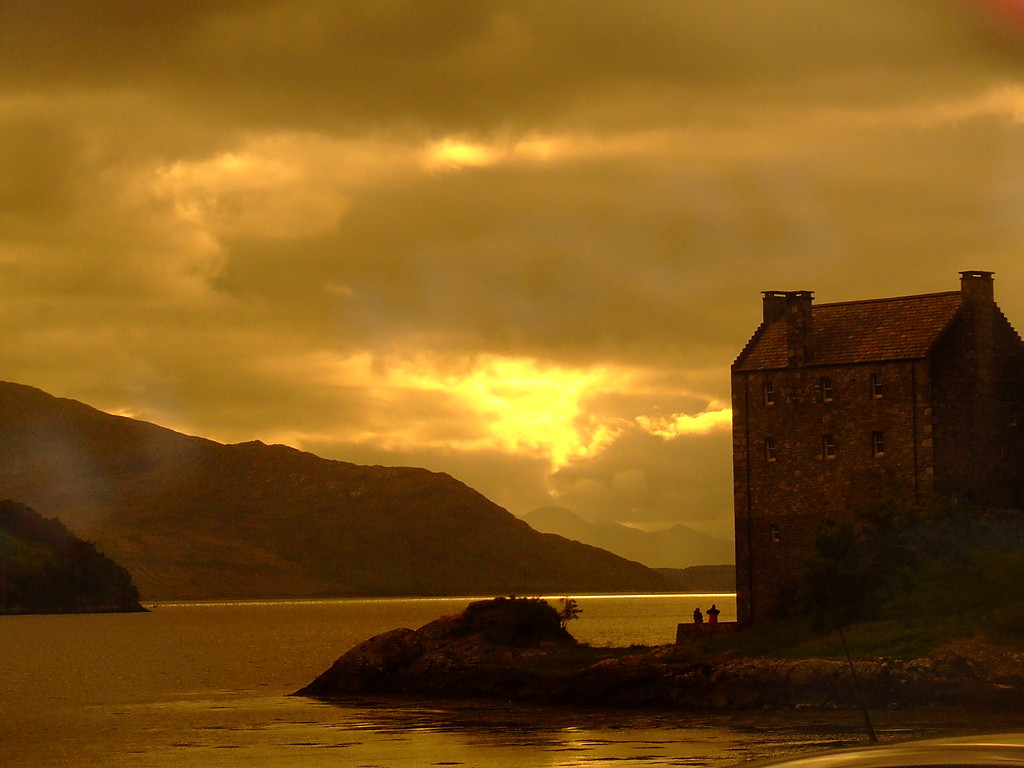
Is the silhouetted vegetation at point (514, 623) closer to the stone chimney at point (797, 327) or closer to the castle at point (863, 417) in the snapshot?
the castle at point (863, 417)

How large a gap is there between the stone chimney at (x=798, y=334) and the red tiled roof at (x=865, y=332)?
0.24 metres

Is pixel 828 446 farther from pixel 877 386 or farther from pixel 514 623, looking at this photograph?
pixel 514 623

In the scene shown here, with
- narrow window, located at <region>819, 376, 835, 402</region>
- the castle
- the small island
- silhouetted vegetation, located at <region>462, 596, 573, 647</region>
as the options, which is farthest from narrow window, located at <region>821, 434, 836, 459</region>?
silhouetted vegetation, located at <region>462, 596, 573, 647</region>

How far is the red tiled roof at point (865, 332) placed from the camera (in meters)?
58.4

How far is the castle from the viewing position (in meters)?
57.1

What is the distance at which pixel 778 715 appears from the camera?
163 feet

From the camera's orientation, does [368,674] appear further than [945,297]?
Yes

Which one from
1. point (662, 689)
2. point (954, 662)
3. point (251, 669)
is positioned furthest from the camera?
point (251, 669)

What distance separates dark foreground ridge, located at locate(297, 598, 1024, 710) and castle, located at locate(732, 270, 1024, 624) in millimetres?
6191

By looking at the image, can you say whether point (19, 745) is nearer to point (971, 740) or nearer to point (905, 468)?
point (905, 468)

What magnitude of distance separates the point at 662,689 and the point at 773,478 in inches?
403

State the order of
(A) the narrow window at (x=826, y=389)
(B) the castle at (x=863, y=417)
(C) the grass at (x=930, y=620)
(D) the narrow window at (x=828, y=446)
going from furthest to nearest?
(A) the narrow window at (x=826, y=389), (D) the narrow window at (x=828, y=446), (B) the castle at (x=863, y=417), (C) the grass at (x=930, y=620)

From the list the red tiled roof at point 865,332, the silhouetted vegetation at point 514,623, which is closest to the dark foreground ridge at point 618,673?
the silhouetted vegetation at point 514,623

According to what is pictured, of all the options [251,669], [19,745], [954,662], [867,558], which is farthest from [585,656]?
[251,669]
